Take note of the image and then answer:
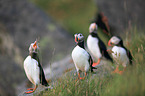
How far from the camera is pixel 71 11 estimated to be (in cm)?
1438

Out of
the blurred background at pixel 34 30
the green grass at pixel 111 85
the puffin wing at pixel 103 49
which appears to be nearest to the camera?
the green grass at pixel 111 85

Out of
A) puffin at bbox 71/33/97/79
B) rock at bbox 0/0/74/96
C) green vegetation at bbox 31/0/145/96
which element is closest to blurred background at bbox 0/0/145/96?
rock at bbox 0/0/74/96

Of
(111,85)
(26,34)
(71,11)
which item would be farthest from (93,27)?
(71,11)

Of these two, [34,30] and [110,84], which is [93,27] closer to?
[110,84]

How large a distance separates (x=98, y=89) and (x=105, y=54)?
7.10ft

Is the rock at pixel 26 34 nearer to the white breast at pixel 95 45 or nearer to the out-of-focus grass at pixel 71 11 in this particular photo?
the out-of-focus grass at pixel 71 11

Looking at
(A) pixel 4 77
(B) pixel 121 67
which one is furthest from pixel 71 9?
(B) pixel 121 67

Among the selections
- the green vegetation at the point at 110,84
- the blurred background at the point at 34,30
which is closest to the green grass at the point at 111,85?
the green vegetation at the point at 110,84

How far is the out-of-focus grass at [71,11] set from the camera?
13203 millimetres

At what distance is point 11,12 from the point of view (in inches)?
371

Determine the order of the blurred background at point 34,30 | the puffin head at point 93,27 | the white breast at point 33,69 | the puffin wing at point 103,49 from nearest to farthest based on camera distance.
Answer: the white breast at point 33,69, the puffin head at point 93,27, the puffin wing at point 103,49, the blurred background at point 34,30

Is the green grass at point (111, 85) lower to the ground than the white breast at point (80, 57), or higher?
lower

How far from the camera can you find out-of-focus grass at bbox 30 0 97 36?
13203 millimetres

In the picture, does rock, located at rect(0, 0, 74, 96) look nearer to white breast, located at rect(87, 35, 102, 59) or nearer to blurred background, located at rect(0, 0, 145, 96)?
blurred background, located at rect(0, 0, 145, 96)
